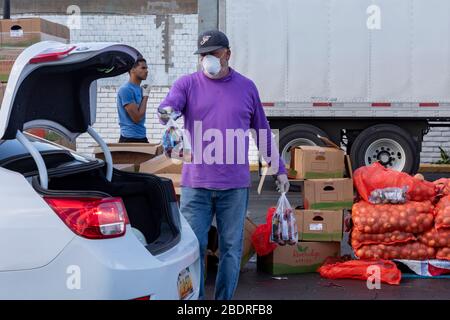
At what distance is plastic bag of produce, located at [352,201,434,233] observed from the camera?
19.4ft

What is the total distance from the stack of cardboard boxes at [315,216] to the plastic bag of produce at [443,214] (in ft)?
2.50

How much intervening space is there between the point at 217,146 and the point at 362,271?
204 centimetres

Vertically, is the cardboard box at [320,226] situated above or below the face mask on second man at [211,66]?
below

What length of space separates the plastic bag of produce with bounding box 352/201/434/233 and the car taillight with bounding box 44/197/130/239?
126 inches

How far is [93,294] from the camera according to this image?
3.08m

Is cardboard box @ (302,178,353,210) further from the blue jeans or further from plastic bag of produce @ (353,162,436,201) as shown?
the blue jeans

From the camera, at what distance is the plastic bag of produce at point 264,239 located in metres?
6.00

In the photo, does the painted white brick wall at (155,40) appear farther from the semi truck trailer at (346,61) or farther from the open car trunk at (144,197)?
the open car trunk at (144,197)

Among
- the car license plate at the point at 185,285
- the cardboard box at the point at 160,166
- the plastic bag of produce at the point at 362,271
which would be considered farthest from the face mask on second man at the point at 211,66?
the plastic bag of produce at the point at 362,271

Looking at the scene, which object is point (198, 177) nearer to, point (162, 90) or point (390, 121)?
point (390, 121)

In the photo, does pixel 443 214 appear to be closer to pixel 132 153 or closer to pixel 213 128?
pixel 213 128

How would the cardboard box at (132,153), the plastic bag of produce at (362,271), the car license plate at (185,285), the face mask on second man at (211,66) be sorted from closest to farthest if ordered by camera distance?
the car license plate at (185,285) → the face mask on second man at (211,66) → the plastic bag of produce at (362,271) → the cardboard box at (132,153)

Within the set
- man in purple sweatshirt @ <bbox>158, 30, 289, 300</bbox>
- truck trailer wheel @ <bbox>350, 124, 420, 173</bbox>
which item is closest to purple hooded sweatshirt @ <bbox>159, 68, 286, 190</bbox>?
man in purple sweatshirt @ <bbox>158, 30, 289, 300</bbox>
